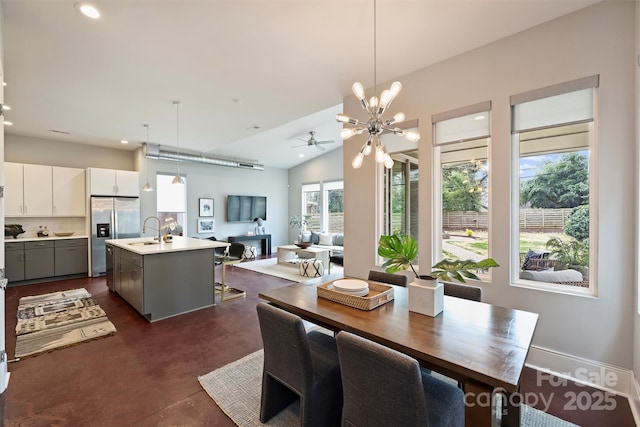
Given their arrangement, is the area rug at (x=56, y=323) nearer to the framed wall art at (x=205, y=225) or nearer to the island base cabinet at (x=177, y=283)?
the island base cabinet at (x=177, y=283)

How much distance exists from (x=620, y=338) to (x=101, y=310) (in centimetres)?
555

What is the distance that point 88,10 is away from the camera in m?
2.21

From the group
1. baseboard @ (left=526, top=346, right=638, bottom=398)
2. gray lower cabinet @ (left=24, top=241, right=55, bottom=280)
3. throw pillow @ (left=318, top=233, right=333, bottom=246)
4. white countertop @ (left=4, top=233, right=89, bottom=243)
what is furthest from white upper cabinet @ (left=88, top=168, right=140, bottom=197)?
baseboard @ (left=526, top=346, right=638, bottom=398)

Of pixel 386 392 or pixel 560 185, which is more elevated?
pixel 560 185

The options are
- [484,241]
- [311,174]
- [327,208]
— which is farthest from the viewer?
[311,174]

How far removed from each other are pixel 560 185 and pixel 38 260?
7927mm

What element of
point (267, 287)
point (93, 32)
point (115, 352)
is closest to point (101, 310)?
point (115, 352)

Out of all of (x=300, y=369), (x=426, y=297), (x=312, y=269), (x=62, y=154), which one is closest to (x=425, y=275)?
(x=426, y=297)

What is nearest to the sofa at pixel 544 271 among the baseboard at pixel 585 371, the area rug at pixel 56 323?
the baseboard at pixel 585 371

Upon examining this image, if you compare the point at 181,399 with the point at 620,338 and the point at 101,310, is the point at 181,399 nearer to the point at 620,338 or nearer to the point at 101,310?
the point at 101,310

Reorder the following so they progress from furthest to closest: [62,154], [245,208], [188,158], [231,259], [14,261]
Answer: [245,208], [188,158], [62,154], [14,261], [231,259]

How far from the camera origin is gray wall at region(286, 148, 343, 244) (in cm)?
888

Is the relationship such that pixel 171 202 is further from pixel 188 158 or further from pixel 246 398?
pixel 246 398

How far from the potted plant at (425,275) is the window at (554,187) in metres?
1.30
